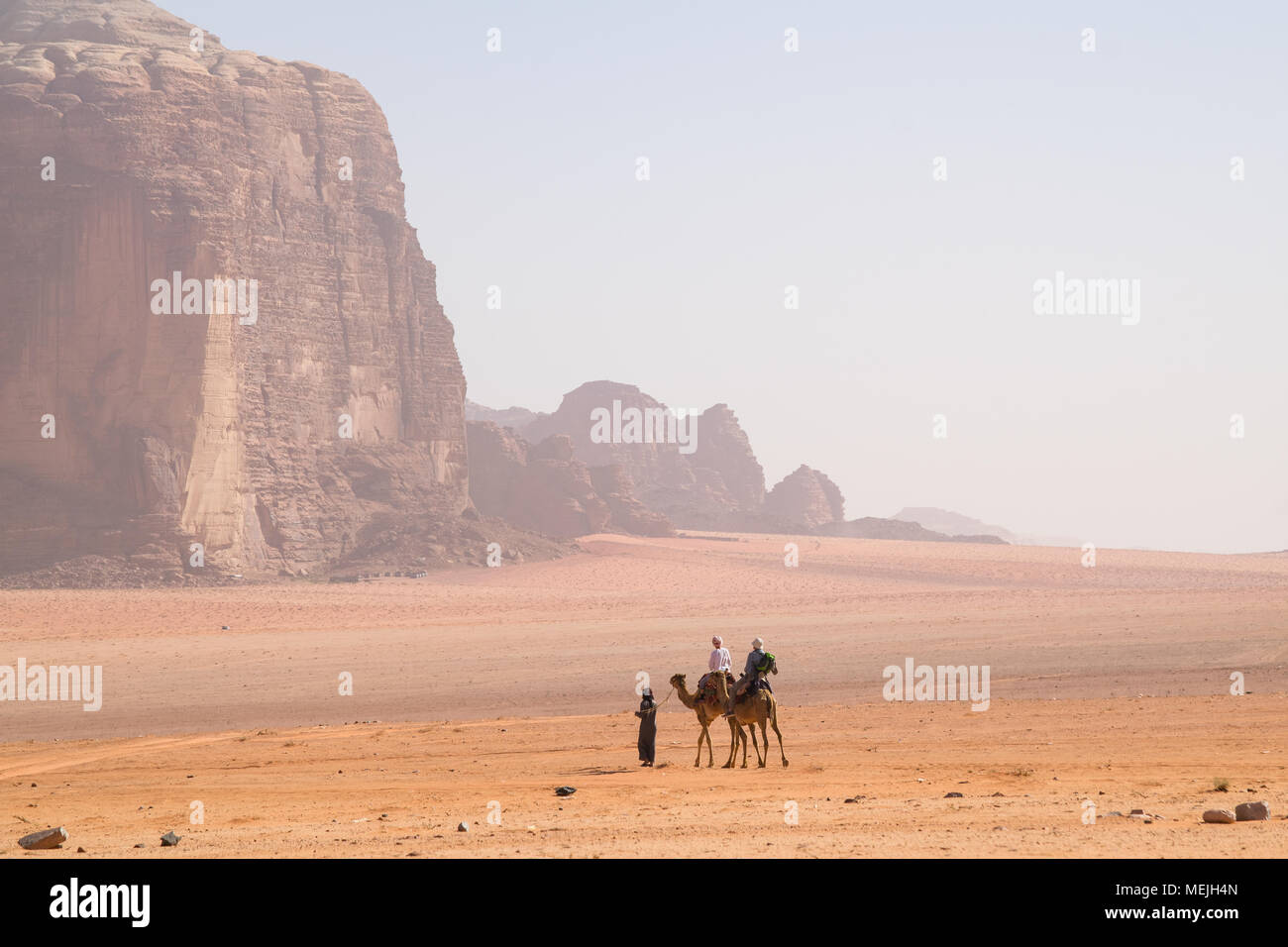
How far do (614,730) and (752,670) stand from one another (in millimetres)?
4864

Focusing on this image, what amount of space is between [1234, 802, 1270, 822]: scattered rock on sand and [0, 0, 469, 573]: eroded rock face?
166ft

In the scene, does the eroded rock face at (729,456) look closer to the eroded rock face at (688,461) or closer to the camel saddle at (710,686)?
the eroded rock face at (688,461)

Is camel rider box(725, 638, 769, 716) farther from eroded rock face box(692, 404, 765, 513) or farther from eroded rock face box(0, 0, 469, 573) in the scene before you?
eroded rock face box(692, 404, 765, 513)

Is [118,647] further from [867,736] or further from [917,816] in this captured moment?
[917,816]

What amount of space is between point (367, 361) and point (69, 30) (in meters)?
24.2

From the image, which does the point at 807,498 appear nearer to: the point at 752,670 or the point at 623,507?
the point at 623,507

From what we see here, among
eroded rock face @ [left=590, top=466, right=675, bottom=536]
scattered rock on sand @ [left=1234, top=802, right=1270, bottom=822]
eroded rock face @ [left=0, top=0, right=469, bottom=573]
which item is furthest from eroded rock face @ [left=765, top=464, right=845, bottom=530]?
scattered rock on sand @ [left=1234, top=802, right=1270, bottom=822]

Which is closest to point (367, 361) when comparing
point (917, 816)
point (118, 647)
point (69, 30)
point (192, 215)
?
point (192, 215)

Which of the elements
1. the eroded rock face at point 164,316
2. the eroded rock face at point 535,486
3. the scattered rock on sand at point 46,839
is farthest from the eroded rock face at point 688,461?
the scattered rock on sand at point 46,839

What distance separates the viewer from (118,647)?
3353 cm

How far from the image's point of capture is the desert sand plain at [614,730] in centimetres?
1022

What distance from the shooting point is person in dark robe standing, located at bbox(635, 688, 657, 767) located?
15492 millimetres

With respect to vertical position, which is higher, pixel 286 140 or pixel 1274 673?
pixel 286 140

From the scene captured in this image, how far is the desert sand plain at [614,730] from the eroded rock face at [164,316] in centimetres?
838
